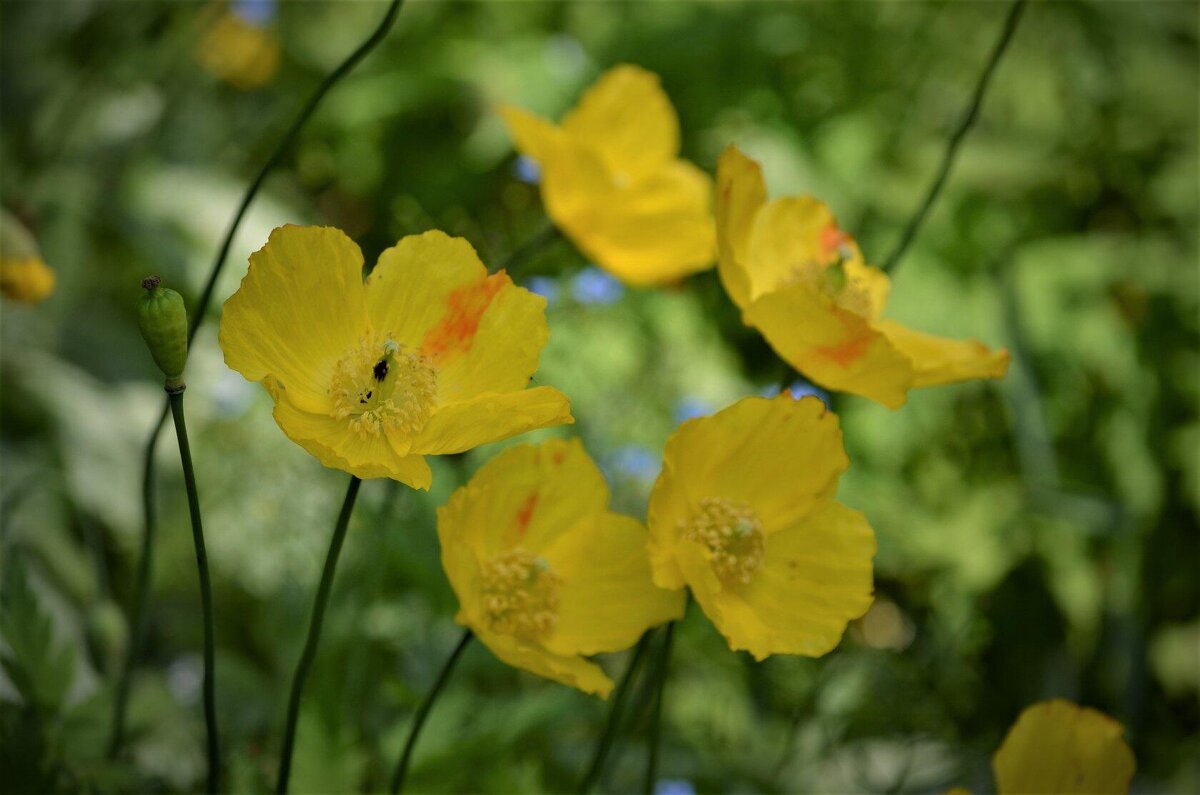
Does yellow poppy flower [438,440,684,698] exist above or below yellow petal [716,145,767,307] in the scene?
below

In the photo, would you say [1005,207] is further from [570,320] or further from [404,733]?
[404,733]

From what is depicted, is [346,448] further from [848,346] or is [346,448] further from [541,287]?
[541,287]

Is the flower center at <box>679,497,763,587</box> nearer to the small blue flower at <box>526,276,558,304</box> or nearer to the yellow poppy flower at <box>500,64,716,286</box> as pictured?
the yellow poppy flower at <box>500,64,716,286</box>

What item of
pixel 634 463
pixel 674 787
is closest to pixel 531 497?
pixel 674 787

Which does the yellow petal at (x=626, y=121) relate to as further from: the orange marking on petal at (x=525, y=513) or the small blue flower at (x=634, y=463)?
the orange marking on petal at (x=525, y=513)

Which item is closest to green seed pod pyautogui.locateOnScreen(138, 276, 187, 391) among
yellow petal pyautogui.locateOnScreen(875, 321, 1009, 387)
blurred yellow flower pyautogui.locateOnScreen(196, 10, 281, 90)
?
yellow petal pyautogui.locateOnScreen(875, 321, 1009, 387)

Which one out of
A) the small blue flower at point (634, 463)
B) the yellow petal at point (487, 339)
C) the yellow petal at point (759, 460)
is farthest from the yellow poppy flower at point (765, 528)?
the small blue flower at point (634, 463)

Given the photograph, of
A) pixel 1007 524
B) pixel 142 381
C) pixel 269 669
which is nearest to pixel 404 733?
pixel 269 669
